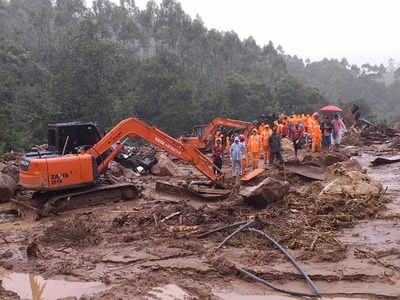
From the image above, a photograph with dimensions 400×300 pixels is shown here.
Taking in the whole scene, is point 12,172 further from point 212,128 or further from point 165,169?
point 212,128

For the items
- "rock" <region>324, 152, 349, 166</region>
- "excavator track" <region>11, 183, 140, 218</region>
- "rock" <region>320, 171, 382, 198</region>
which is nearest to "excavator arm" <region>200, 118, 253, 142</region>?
"rock" <region>324, 152, 349, 166</region>

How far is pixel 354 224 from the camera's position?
6.72 m

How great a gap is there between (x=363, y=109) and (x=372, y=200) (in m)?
42.6

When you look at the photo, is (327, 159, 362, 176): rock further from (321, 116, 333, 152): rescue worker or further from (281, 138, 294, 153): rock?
(281, 138, 294, 153): rock

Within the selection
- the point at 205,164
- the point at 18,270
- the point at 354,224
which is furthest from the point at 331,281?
the point at 205,164

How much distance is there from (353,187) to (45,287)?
620 centimetres

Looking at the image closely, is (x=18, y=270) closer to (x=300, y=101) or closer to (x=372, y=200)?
(x=372, y=200)

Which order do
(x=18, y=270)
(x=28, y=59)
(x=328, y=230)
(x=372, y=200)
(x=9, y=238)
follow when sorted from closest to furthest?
(x=18, y=270)
(x=328, y=230)
(x=9, y=238)
(x=372, y=200)
(x=28, y=59)

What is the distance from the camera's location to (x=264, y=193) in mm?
7629

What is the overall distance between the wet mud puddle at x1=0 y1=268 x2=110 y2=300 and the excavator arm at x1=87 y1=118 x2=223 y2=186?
3822mm

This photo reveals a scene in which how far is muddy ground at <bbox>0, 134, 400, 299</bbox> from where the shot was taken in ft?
15.1

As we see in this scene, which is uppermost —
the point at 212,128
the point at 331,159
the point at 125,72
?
the point at 125,72

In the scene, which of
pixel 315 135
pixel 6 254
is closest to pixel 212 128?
pixel 315 135

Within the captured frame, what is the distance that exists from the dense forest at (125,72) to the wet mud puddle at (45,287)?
736 inches
